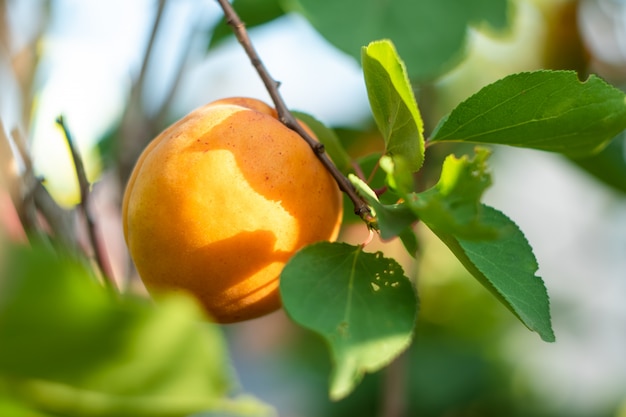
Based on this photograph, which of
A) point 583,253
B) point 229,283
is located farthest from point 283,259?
point 583,253

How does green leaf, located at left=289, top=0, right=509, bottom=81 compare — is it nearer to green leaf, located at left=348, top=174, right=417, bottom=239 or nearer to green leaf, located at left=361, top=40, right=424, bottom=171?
green leaf, located at left=361, top=40, right=424, bottom=171

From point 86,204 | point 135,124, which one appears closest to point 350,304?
point 86,204

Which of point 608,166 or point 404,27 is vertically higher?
point 404,27

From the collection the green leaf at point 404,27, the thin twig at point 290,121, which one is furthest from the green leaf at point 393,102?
the green leaf at point 404,27

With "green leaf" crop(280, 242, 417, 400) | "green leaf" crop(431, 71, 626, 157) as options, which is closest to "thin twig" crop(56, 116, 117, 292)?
"green leaf" crop(280, 242, 417, 400)

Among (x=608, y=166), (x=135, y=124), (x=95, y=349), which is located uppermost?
(x=95, y=349)

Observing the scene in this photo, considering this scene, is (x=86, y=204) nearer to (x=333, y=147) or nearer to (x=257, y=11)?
(x=333, y=147)

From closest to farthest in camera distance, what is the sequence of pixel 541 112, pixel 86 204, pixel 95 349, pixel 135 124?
pixel 95 349 → pixel 541 112 → pixel 86 204 → pixel 135 124
